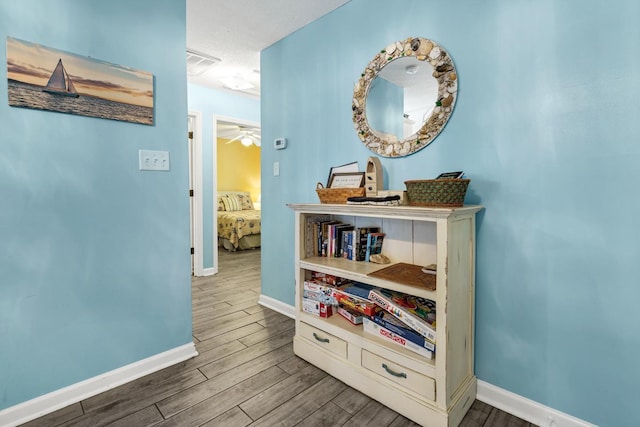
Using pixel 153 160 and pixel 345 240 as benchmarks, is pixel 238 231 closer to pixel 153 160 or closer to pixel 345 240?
pixel 153 160

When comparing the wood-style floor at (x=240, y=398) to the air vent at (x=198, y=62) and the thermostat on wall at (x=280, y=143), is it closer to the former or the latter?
the thermostat on wall at (x=280, y=143)

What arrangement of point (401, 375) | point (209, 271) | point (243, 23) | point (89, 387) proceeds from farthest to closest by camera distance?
point (209, 271)
point (243, 23)
point (89, 387)
point (401, 375)

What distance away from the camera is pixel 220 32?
256 cm

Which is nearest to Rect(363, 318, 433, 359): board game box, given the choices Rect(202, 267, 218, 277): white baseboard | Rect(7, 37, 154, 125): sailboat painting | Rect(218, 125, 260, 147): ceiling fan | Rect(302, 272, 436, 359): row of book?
Rect(302, 272, 436, 359): row of book

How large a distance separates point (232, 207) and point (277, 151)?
411cm

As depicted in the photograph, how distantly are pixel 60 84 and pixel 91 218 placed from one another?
2.27 ft

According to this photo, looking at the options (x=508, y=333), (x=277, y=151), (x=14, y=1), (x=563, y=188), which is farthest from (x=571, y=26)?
(x=14, y=1)

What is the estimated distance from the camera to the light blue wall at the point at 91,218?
1.46 m

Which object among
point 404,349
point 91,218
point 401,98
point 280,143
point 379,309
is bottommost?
point 404,349

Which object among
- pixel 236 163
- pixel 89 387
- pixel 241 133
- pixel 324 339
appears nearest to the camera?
pixel 89 387

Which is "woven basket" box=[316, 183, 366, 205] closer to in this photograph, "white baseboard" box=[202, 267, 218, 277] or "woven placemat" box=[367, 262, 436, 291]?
"woven placemat" box=[367, 262, 436, 291]

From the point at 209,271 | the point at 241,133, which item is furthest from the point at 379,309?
the point at 241,133

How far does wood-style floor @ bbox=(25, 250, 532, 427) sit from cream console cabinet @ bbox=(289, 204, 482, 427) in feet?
0.29

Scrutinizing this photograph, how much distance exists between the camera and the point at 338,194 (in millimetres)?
1922
